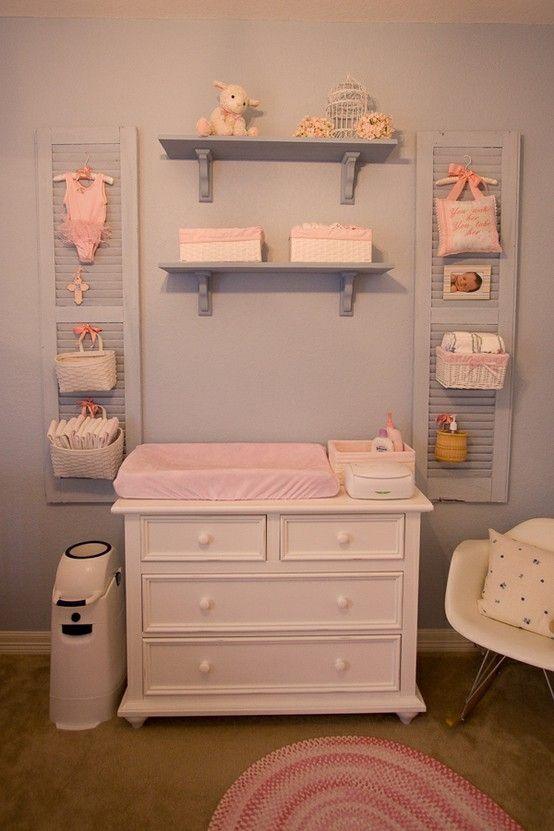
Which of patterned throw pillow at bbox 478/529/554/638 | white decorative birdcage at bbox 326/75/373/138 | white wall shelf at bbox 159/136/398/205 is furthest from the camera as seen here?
white decorative birdcage at bbox 326/75/373/138

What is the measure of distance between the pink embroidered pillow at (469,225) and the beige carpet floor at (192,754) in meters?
1.89

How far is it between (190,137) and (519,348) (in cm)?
169

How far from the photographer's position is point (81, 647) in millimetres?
2320

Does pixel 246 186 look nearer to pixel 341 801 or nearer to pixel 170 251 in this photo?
pixel 170 251

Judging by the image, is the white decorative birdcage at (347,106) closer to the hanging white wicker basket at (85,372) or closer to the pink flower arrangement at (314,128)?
the pink flower arrangement at (314,128)

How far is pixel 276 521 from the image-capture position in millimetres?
2283

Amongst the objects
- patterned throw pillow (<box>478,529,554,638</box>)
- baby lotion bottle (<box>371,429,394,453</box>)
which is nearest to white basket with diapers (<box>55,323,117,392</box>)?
baby lotion bottle (<box>371,429,394,453</box>)

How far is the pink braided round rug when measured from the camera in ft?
6.21

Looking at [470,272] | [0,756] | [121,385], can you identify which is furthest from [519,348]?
[0,756]

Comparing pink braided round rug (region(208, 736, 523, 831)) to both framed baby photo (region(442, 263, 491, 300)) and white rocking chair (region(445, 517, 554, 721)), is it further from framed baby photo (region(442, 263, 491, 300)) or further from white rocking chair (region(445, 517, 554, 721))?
framed baby photo (region(442, 263, 491, 300))

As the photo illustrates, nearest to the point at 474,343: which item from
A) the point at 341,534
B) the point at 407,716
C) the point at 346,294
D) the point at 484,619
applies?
the point at 346,294

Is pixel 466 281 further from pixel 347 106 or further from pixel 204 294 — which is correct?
pixel 204 294

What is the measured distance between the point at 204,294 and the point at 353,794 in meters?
1.97

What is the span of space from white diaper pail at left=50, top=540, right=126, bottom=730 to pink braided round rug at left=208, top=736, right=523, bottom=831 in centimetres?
66
